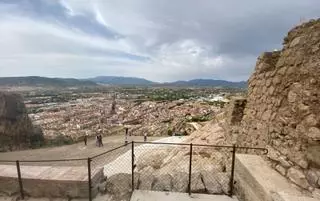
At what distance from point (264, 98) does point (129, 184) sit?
9.99ft

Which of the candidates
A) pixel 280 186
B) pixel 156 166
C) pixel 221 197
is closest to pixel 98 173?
pixel 221 197

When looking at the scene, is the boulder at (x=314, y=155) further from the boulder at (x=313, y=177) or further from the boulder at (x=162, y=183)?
the boulder at (x=162, y=183)

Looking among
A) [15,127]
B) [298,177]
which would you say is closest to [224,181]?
[298,177]

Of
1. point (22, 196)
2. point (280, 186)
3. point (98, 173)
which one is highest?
point (280, 186)

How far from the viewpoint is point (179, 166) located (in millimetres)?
8727

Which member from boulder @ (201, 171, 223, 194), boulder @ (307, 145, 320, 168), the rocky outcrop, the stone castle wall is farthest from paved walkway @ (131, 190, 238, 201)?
the rocky outcrop

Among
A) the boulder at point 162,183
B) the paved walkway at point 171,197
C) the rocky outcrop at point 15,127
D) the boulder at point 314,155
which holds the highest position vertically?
the boulder at point 314,155

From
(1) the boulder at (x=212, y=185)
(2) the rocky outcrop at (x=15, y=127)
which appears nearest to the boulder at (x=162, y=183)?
(1) the boulder at (x=212, y=185)

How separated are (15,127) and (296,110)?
→ 24975mm

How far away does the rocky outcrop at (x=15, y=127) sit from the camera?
75.6 ft

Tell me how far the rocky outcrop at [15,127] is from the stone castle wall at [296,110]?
22.4 m

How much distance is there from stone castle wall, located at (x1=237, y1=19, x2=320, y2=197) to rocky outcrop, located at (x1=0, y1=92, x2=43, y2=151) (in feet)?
73.4

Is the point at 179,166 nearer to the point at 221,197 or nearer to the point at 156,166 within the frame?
the point at 156,166

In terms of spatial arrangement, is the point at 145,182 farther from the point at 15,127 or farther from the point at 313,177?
the point at 15,127
